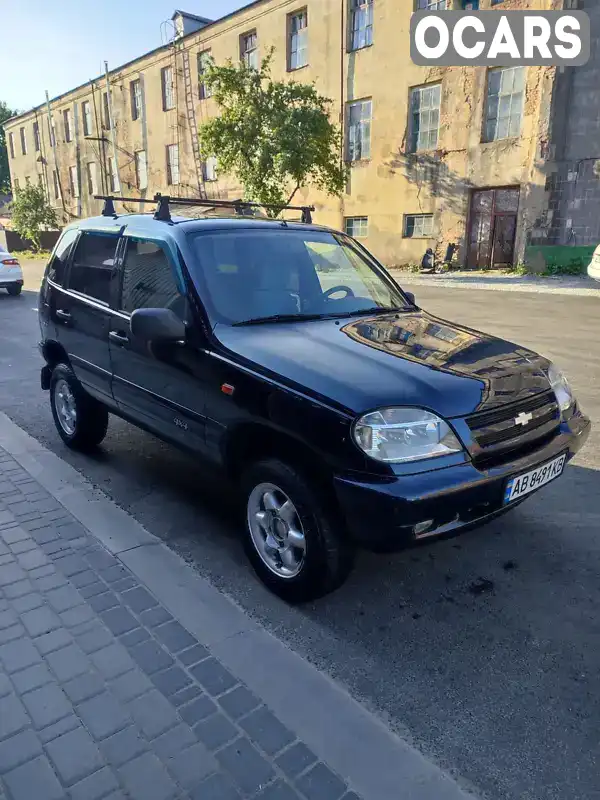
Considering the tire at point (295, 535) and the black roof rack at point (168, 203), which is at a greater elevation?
the black roof rack at point (168, 203)

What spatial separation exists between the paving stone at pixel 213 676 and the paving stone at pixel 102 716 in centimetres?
33

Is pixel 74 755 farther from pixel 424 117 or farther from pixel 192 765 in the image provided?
pixel 424 117

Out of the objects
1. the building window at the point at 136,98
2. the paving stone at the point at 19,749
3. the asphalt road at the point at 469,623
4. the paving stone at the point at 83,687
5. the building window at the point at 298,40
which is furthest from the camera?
the building window at the point at 136,98

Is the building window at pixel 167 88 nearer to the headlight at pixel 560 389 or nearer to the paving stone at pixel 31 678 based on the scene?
the headlight at pixel 560 389

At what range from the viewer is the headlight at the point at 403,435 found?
258 cm

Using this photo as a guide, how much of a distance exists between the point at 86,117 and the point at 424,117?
92.5 ft

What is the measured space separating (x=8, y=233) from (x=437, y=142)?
112ft

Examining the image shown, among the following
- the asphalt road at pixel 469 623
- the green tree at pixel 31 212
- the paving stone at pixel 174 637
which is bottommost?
the asphalt road at pixel 469 623

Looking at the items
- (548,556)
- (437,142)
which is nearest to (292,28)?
(437,142)

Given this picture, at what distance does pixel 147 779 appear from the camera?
6.63ft

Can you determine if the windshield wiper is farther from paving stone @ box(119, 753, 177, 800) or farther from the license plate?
paving stone @ box(119, 753, 177, 800)

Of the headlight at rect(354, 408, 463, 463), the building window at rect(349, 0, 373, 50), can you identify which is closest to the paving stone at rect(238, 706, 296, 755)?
the headlight at rect(354, 408, 463, 463)

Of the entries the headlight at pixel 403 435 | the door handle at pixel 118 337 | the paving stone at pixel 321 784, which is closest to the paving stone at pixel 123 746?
the paving stone at pixel 321 784

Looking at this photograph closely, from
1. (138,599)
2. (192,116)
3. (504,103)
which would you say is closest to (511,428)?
(138,599)
